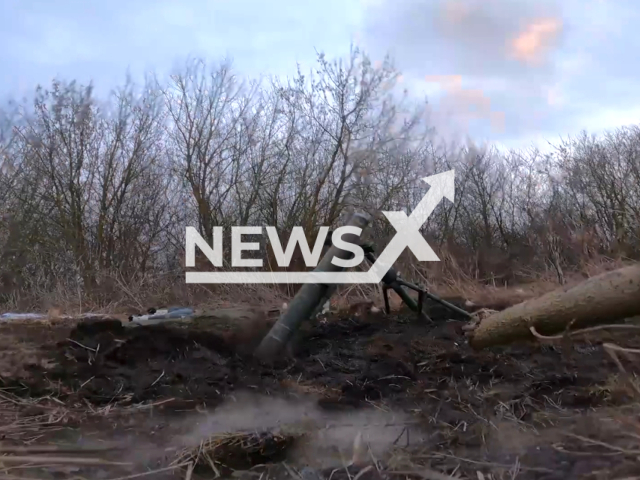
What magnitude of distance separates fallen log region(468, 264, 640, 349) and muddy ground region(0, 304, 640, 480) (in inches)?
12.7

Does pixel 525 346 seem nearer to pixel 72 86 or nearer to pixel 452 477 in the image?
pixel 452 477

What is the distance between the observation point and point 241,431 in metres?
2.52

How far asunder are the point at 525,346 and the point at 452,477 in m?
2.28

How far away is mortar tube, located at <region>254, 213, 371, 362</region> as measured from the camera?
166 inches

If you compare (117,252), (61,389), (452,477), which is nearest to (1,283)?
(117,252)

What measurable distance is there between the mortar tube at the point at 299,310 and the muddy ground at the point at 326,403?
142mm

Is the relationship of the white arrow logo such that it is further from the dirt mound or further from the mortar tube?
the dirt mound

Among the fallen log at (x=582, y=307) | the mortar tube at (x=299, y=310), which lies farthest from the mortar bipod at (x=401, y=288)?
the fallen log at (x=582, y=307)

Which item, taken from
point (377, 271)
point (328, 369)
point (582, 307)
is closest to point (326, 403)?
point (328, 369)

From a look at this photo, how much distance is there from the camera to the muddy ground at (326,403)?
2041 millimetres

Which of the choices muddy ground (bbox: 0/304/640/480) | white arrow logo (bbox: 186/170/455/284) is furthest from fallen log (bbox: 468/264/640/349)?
white arrow logo (bbox: 186/170/455/284)

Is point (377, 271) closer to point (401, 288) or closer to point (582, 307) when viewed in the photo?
point (401, 288)

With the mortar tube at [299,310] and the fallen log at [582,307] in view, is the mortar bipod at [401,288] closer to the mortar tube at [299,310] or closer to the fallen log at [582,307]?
the mortar tube at [299,310]

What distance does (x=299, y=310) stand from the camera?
4.40 meters
